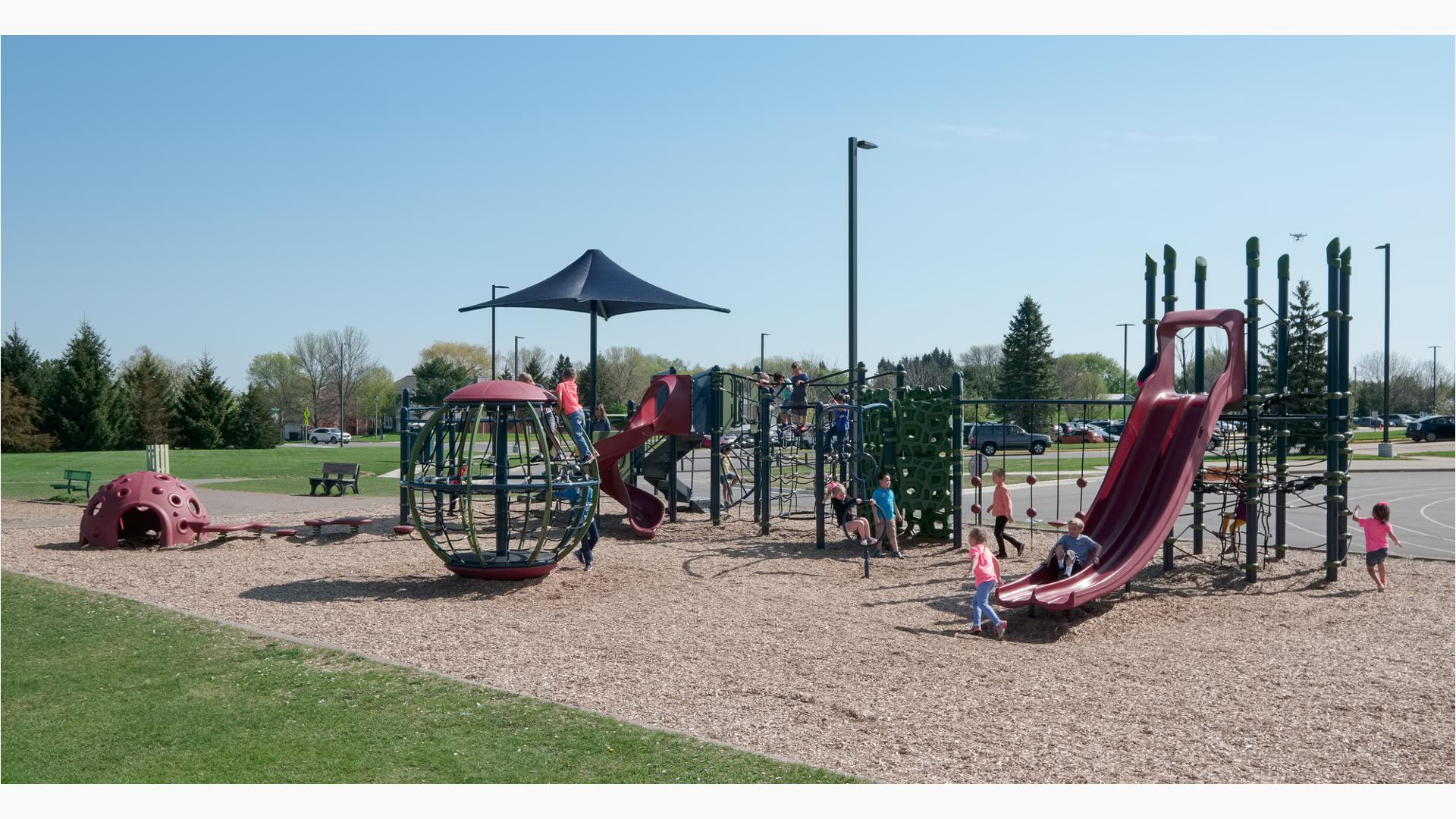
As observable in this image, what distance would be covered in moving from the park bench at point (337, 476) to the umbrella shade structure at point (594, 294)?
816 centimetres

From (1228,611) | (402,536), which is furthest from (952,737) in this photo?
(402,536)

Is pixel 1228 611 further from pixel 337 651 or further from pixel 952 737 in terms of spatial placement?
pixel 337 651

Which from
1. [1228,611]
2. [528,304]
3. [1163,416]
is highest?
[528,304]

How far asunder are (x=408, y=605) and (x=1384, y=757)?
8381mm

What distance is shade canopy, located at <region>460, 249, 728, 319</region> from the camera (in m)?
18.3

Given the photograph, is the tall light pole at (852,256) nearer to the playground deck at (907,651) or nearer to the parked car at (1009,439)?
the playground deck at (907,651)

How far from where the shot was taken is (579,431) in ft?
43.8

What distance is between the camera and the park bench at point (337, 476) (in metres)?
25.2

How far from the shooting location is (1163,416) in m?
12.4

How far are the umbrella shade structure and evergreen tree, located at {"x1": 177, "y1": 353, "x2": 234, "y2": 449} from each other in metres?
41.0

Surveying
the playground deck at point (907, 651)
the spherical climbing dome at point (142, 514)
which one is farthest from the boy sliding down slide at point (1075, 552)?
the spherical climbing dome at point (142, 514)

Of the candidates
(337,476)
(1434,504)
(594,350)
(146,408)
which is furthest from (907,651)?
(146,408)

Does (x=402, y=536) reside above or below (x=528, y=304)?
below

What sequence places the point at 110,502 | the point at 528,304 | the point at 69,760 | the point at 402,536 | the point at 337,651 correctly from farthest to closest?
the point at 528,304
the point at 402,536
the point at 110,502
the point at 337,651
the point at 69,760
